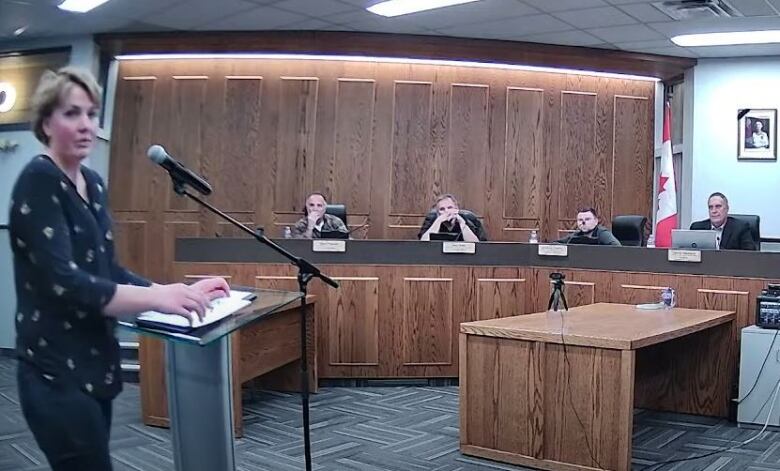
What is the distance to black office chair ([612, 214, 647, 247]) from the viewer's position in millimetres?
5633

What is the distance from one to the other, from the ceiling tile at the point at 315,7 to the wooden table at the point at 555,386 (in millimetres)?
3405

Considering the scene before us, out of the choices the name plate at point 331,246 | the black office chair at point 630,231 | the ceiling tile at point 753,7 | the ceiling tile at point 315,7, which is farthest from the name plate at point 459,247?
the ceiling tile at point 753,7

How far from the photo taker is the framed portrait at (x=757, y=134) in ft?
23.0

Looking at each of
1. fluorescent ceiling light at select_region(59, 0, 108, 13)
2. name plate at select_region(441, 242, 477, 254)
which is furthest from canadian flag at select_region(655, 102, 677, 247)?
fluorescent ceiling light at select_region(59, 0, 108, 13)

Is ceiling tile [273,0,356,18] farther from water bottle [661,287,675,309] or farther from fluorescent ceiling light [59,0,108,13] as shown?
water bottle [661,287,675,309]

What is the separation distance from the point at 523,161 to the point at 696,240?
9.81ft

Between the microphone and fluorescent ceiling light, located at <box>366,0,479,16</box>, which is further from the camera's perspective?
fluorescent ceiling light, located at <box>366,0,479,16</box>

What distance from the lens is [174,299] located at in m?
1.15

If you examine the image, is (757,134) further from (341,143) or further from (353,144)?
(341,143)

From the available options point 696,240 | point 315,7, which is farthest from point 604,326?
point 315,7

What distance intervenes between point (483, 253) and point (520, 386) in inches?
68.6

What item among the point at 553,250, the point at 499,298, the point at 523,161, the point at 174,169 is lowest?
the point at 499,298

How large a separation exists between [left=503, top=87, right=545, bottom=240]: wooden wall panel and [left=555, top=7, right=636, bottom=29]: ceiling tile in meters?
1.13

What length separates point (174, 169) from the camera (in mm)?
1803
